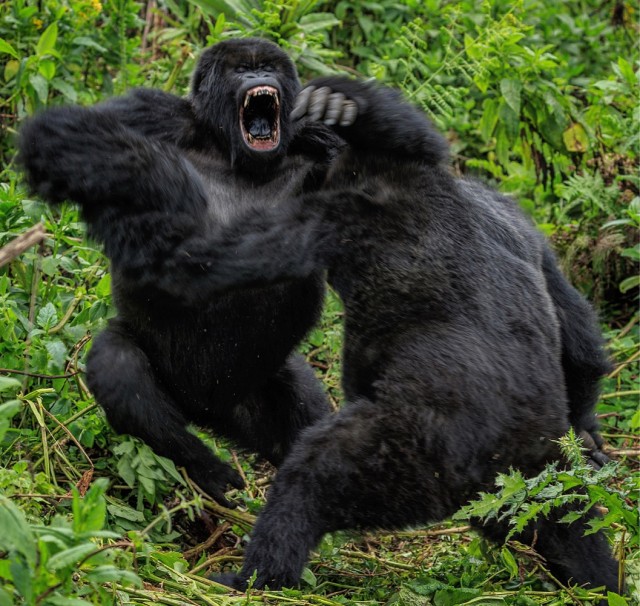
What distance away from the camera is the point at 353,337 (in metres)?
3.37

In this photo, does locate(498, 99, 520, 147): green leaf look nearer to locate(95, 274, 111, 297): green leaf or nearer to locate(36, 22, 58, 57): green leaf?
locate(36, 22, 58, 57): green leaf

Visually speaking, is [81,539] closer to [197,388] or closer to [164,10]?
[197,388]

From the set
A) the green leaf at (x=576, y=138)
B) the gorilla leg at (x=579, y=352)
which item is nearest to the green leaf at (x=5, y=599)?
the gorilla leg at (x=579, y=352)

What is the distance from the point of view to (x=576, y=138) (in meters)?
5.50

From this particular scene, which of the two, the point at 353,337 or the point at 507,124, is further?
the point at 507,124

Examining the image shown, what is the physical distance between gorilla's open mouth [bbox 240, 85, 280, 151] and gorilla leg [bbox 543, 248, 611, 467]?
3.60ft

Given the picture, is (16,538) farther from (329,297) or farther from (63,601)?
(329,297)

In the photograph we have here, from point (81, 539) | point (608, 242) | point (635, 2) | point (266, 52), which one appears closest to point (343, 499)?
point (81, 539)

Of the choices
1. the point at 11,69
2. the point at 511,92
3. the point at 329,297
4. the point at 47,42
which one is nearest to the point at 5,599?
the point at 329,297

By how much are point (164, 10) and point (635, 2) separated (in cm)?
307

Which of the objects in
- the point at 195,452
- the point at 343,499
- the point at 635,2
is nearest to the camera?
the point at 343,499

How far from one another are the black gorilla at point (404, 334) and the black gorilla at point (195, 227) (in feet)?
0.67

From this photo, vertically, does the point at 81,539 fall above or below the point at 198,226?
below

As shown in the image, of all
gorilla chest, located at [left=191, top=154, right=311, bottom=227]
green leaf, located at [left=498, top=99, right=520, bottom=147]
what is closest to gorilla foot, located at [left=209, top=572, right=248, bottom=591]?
gorilla chest, located at [left=191, top=154, right=311, bottom=227]
